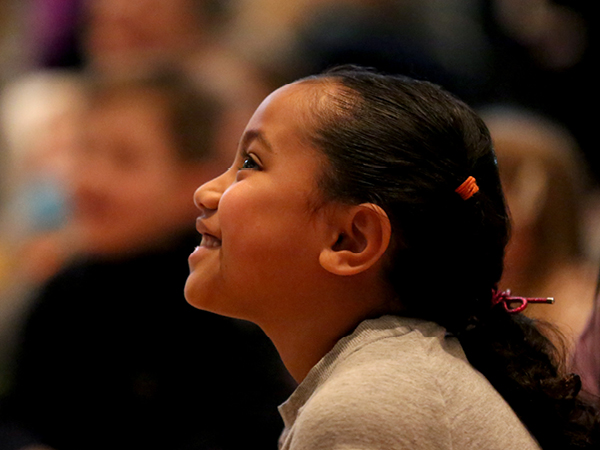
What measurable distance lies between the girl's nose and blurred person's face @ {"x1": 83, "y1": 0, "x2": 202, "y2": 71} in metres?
0.84

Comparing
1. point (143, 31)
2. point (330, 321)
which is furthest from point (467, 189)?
point (143, 31)

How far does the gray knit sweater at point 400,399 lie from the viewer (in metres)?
0.67

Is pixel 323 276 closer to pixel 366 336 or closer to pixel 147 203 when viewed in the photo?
pixel 366 336

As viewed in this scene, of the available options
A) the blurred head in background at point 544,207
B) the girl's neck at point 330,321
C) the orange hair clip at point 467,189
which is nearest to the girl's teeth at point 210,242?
the girl's neck at point 330,321

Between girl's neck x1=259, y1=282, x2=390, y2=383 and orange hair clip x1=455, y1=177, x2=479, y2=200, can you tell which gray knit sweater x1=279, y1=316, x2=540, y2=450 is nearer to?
→ girl's neck x1=259, y1=282, x2=390, y2=383

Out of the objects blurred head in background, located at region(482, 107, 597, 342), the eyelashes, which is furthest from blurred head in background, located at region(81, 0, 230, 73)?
Answer: the eyelashes

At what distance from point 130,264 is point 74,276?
133 millimetres

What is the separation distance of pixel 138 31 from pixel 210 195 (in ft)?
3.06

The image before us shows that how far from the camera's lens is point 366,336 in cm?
80

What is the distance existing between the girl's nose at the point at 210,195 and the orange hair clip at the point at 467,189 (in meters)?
0.30

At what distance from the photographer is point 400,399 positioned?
69 cm

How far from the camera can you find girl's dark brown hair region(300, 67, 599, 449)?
0.82 m

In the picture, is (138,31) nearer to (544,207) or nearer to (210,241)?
(210,241)

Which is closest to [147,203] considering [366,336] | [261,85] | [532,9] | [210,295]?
[261,85]
